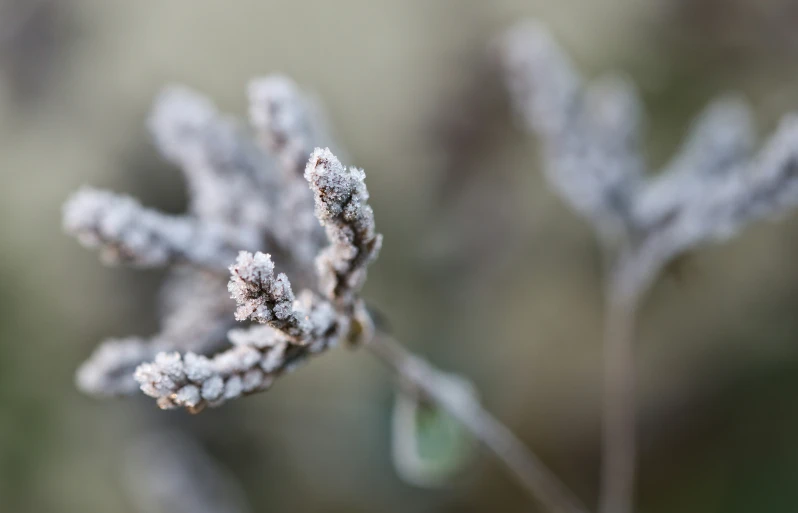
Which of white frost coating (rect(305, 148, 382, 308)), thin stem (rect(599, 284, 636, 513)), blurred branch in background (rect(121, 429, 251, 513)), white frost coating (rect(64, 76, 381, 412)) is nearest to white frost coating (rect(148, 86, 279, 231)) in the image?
white frost coating (rect(64, 76, 381, 412))

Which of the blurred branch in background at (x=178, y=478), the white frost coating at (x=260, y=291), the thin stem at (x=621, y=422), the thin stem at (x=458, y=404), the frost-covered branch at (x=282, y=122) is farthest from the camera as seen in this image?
the blurred branch in background at (x=178, y=478)

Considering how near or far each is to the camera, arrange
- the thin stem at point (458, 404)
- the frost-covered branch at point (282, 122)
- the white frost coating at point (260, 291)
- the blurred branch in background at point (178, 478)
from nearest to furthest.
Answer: the white frost coating at point (260, 291), the frost-covered branch at point (282, 122), the thin stem at point (458, 404), the blurred branch in background at point (178, 478)

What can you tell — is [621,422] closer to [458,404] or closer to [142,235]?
[458,404]

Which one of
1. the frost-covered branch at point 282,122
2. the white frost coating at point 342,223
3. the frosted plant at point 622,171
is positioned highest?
the frosted plant at point 622,171

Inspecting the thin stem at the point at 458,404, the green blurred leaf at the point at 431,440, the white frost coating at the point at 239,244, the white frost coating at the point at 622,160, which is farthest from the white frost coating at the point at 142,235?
the white frost coating at the point at 622,160

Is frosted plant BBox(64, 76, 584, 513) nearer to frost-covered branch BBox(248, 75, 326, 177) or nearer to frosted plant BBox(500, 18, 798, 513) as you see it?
frost-covered branch BBox(248, 75, 326, 177)

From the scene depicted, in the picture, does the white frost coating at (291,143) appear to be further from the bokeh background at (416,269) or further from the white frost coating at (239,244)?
the bokeh background at (416,269)

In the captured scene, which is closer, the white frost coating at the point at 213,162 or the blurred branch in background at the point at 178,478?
the white frost coating at the point at 213,162

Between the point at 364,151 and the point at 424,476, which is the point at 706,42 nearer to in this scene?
the point at 364,151

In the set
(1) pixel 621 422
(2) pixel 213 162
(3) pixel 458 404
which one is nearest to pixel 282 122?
(2) pixel 213 162
